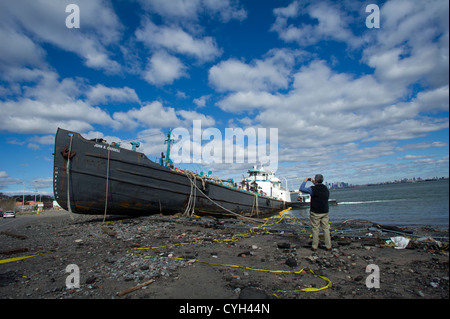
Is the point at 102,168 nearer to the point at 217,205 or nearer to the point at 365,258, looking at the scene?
the point at 217,205

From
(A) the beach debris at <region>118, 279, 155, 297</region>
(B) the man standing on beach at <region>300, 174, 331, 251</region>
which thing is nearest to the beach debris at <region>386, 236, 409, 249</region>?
(B) the man standing on beach at <region>300, 174, 331, 251</region>

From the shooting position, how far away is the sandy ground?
3.29 meters

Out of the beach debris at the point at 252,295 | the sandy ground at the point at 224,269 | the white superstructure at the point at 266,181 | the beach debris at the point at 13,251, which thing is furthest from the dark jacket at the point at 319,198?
the white superstructure at the point at 266,181

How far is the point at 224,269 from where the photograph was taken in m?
4.25

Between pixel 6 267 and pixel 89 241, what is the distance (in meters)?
2.22

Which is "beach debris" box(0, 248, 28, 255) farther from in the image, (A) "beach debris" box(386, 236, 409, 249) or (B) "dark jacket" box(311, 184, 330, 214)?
(A) "beach debris" box(386, 236, 409, 249)

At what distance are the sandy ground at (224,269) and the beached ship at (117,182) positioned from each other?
133 inches

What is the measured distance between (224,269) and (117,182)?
793 cm

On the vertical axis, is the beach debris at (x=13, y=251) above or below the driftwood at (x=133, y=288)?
A: below

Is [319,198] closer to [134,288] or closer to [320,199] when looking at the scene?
[320,199]

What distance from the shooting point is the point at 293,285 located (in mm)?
3531

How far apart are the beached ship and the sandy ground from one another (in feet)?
11.1

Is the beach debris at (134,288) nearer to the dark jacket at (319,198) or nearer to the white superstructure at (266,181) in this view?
the dark jacket at (319,198)

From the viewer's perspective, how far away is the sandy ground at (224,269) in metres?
3.29
